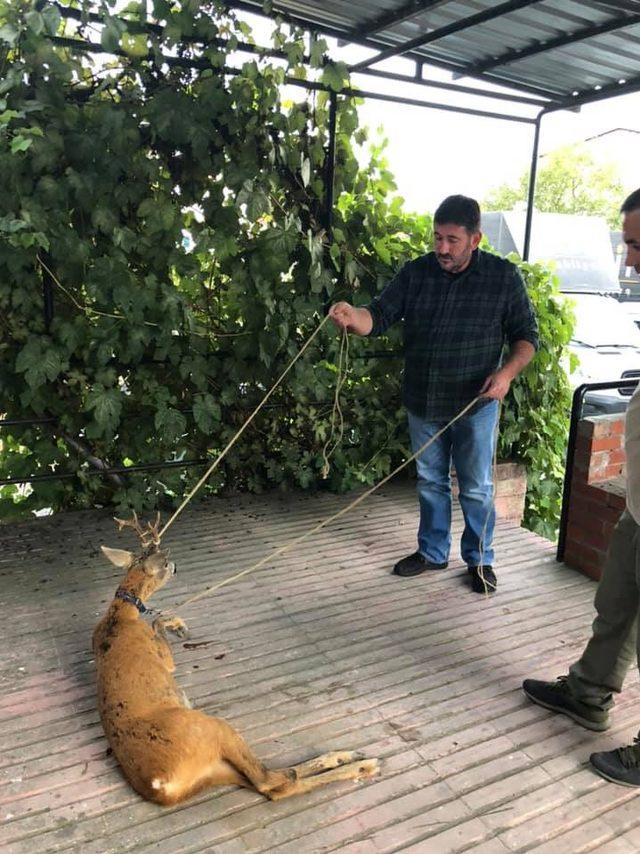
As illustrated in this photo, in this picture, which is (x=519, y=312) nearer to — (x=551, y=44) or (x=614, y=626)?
(x=614, y=626)

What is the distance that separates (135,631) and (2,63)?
2920mm

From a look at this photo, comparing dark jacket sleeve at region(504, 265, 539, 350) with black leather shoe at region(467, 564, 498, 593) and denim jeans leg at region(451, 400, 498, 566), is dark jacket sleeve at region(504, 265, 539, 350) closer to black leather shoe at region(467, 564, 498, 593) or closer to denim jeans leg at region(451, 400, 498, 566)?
denim jeans leg at region(451, 400, 498, 566)

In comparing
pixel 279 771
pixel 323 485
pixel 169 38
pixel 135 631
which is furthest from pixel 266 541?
pixel 169 38

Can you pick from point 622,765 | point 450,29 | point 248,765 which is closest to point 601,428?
point 622,765

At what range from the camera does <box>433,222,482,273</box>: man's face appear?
2.99 m

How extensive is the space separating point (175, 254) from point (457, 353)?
174cm

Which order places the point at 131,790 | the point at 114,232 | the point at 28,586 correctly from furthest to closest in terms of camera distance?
1. the point at 114,232
2. the point at 28,586
3. the point at 131,790

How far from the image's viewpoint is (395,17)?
3.62 m

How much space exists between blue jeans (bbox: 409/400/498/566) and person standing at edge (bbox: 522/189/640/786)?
1.00 meters

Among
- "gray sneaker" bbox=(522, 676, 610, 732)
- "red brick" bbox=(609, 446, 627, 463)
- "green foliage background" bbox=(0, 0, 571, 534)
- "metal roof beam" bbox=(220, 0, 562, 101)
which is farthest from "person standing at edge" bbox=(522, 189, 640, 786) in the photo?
"metal roof beam" bbox=(220, 0, 562, 101)

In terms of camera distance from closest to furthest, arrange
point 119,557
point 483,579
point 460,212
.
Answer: point 119,557 → point 460,212 → point 483,579

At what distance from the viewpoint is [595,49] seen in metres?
3.91

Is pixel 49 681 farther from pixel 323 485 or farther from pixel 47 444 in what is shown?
pixel 323 485

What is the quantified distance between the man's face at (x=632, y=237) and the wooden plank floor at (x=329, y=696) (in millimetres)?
1656
